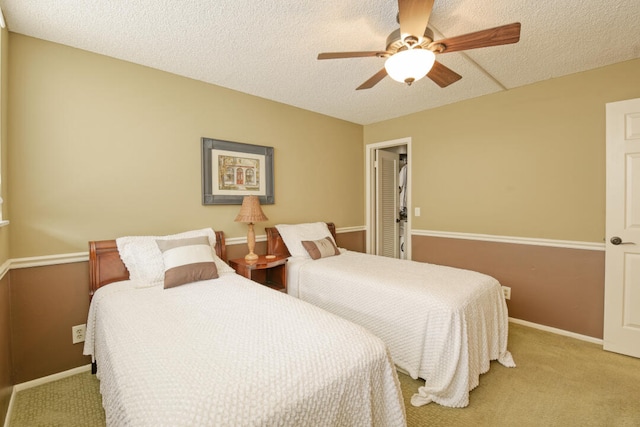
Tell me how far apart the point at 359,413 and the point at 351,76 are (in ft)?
8.32

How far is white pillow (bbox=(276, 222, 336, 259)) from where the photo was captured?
10.5ft

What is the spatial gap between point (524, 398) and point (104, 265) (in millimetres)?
3048

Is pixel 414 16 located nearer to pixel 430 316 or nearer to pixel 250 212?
pixel 430 316

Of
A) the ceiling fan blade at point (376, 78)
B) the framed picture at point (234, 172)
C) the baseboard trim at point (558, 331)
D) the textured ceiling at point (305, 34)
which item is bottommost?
the baseboard trim at point (558, 331)

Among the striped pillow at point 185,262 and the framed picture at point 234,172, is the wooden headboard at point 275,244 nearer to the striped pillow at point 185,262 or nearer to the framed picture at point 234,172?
the framed picture at point 234,172

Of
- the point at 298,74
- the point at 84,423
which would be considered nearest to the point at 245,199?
the point at 298,74

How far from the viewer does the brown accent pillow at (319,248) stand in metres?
3.12

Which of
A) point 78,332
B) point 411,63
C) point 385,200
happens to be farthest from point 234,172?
point 385,200

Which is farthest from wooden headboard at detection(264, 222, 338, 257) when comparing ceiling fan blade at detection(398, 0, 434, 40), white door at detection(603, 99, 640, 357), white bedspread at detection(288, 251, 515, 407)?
white door at detection(603, 99, 640, 357)

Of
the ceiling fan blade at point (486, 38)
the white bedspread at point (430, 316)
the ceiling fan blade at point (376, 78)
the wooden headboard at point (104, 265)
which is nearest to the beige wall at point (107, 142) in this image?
the wooden headboard at point (104, 265)

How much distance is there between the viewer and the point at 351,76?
2689 millimetres

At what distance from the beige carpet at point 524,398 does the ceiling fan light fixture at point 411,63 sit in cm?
198

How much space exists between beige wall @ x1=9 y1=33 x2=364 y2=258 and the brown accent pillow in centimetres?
54

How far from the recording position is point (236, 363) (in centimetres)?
111
